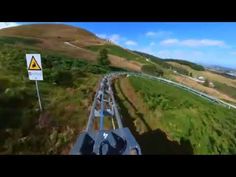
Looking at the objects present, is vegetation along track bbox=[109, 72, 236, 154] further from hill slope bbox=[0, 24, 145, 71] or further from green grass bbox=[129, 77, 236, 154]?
hill slope bbox=[0, 24, 145, 71]

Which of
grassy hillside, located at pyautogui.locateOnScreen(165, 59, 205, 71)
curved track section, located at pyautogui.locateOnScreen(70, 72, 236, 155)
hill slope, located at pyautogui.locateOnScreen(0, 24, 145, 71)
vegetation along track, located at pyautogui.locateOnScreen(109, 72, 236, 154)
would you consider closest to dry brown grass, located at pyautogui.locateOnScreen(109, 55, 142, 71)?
hill slope, located at pyautogui.locateOnScreen(0, 24, 145, 71)

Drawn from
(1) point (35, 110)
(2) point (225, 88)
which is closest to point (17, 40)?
(1) point (35, 110)

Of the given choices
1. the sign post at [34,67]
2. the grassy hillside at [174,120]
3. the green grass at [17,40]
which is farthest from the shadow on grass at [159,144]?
the green grass at [17,40]

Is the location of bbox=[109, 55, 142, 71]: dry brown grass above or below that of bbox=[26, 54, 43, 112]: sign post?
above
